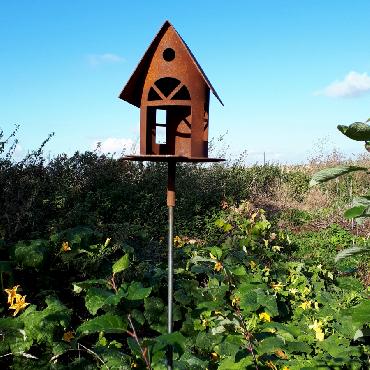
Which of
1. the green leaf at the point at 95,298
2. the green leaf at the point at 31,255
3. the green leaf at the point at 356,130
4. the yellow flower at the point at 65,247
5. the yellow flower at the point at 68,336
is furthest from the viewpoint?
the yellow flower at the point at 65,247

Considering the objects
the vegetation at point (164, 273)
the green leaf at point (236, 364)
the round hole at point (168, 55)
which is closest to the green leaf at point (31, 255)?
the vegetation at point (164, 273)

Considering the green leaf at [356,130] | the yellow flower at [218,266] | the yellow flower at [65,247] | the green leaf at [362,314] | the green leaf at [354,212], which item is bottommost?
the yellow flower at [218,266]

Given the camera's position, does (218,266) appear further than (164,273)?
Yes

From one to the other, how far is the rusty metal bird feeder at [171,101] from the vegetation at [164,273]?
59 cm

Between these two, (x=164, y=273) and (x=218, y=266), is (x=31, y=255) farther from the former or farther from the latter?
(x=218, y=266)

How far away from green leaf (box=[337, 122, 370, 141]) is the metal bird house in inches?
41.1

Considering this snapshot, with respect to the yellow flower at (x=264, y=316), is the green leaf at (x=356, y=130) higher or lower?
higher

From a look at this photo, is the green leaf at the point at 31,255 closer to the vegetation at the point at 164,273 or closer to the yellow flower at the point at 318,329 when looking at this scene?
the vegetation at the point at 164,273

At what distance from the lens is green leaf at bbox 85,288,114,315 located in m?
2.45

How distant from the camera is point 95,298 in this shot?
265cm

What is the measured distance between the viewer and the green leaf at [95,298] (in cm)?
245

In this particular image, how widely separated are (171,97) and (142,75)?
19 cm

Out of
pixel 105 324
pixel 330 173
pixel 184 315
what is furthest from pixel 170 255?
pixel 184 315

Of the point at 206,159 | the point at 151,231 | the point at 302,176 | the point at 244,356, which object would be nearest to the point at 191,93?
the point at 206,159
